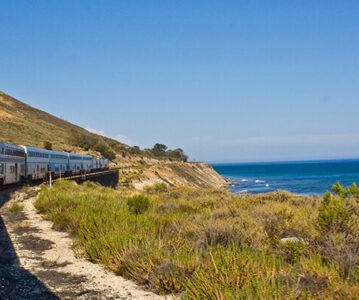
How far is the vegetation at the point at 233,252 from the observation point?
590 cm

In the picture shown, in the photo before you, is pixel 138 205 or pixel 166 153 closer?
pixel 138 205

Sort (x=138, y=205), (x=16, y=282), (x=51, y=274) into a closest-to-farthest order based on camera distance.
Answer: (x=16, y=282) → (x=51, y=274) → (x=138, y=205)

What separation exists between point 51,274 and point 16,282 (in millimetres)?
890

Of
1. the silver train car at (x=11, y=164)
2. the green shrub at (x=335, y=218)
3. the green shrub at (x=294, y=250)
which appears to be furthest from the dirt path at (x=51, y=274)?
the silver train car at (x=11, y=164)

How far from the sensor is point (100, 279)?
25.7 feet

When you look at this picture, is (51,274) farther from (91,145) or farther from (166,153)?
(166,153)

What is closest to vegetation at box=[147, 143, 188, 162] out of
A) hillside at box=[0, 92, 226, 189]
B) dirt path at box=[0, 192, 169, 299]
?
hillside at box=[0, 92, 226, 189]

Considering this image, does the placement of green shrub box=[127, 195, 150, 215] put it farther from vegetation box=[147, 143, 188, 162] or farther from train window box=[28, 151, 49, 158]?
vegetation box=[147, 143, 188, 162]

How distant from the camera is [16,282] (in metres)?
7.42

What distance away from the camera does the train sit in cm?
2739

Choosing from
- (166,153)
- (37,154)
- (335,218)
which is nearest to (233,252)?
(335,218)

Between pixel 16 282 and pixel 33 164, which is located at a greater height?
pixel 33 164

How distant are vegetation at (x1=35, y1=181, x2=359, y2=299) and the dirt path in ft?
1.11

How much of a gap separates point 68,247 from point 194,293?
5.58 meters
